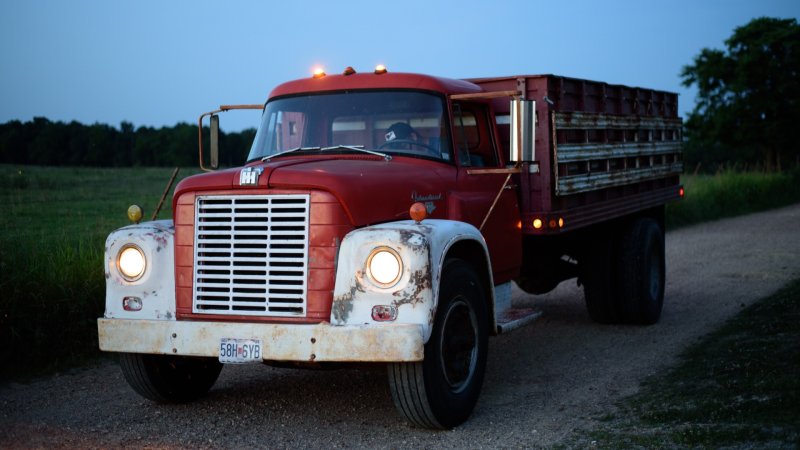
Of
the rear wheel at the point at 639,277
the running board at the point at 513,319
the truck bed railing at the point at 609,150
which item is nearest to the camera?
the running board at the point at 513,319

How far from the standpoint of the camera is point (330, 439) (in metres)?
5.75

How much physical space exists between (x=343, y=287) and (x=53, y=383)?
3188 mm

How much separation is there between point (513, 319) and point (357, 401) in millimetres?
1243

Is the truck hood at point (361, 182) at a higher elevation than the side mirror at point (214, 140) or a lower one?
lower

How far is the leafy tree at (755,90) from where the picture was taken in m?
45.2

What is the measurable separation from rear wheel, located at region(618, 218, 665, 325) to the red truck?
1734mm

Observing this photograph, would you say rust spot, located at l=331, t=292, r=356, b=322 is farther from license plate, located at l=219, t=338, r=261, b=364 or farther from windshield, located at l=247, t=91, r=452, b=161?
windshield, located at l=247, t=91, r=452, b=161

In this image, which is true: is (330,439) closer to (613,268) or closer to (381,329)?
(381,329)

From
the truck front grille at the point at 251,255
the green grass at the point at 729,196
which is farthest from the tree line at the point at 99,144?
the green grass at the point at 729,196

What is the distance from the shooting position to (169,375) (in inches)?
257

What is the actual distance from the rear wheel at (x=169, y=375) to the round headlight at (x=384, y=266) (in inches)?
71.1

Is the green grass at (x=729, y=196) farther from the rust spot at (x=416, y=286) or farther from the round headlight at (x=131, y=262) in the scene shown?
the round headlight at (x=131, y=262)

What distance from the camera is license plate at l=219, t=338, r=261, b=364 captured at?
5.48 meters

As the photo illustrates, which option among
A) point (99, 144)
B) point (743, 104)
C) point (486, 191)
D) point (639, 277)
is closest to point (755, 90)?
point (743, 104)
